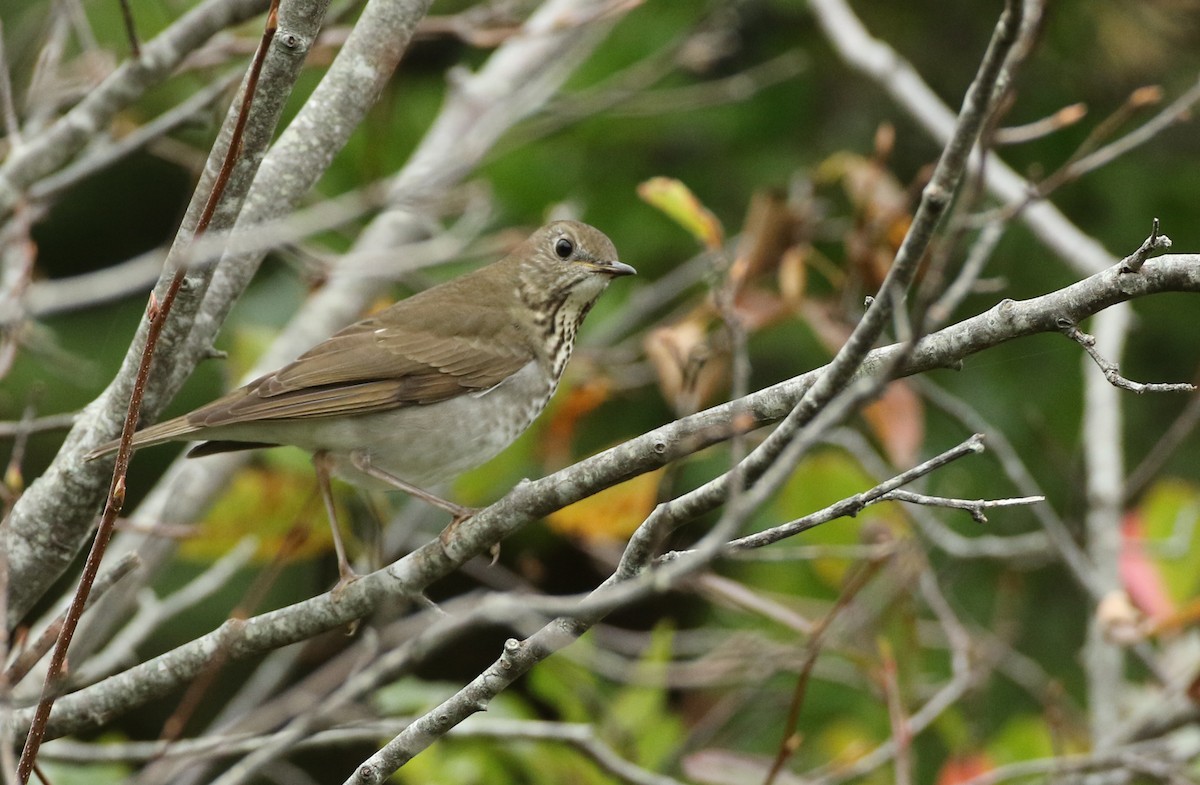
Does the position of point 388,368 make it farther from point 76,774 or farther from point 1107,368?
point 1107,368

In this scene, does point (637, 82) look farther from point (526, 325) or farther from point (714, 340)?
point (526, 325)

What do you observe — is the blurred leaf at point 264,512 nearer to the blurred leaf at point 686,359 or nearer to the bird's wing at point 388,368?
the bird's wing at point 388,368

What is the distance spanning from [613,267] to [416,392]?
2.75 feet

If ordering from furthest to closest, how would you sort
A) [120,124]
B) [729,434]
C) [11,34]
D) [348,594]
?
[11,34]
[120,124]
[348,594]
[729,434]

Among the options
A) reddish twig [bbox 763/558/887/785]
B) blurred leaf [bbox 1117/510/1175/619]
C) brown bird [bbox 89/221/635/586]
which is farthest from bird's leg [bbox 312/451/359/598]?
blurred leaf [bbox 1117/510/1175/619]

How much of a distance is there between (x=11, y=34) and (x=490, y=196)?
3.14 m

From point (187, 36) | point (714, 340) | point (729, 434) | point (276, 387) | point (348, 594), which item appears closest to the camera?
point (729, 434)

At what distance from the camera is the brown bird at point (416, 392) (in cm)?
394

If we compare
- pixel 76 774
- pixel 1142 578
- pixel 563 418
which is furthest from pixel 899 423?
pixel 76 774

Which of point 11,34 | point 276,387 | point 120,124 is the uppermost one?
point 11,34

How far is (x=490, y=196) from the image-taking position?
5.92 metres

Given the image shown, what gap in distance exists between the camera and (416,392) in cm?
415

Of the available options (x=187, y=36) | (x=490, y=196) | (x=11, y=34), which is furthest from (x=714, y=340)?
(x=11, y=34)

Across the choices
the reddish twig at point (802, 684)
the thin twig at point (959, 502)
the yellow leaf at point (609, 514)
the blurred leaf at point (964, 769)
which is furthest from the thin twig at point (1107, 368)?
the yellow leaf at point (609, 514)
